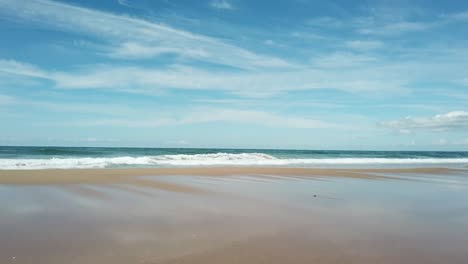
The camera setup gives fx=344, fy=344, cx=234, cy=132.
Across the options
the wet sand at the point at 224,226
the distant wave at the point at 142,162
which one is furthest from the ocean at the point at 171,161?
the wet sand at the point at 224,226

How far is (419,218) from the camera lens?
616cm

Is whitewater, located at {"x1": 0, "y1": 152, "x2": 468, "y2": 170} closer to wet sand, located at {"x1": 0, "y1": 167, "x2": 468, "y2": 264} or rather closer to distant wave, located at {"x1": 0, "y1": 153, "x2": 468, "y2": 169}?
distant wave, located at {"x1": 0, "y1": 153, "x2": 468, "y2": 169}

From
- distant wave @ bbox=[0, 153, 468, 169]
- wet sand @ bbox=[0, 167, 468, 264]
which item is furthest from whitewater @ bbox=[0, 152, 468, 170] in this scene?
wet sand @ bbox=[0, 167, 468, 264]

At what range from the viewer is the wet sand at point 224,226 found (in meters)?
4.02

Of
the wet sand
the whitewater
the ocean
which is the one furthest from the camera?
the ocean

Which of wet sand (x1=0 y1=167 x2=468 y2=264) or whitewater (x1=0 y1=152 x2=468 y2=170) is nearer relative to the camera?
wet sand (x1=0 y1=167 x2=468 y2=264)

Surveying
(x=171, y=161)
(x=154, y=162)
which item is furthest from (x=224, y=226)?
(x=171, y=161)

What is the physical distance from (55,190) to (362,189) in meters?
8.43

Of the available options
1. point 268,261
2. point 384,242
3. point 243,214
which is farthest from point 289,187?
point 268,261

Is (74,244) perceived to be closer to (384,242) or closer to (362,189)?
(384,242)

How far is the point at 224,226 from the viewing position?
5336mm

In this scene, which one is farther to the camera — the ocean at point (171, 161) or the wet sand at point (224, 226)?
the ocean at point (171, 161)

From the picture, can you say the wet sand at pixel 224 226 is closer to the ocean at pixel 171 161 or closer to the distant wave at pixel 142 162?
the distant wave at pixel 142 162

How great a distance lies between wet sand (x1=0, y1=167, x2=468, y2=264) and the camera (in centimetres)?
402
